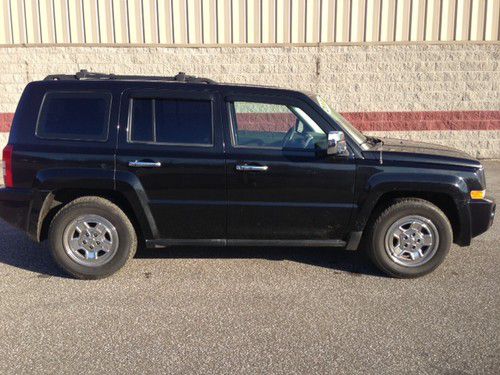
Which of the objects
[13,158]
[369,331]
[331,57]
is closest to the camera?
[369,331]

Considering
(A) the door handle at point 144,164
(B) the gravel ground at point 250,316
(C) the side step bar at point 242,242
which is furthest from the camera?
(C) the side step bar at point 242,242

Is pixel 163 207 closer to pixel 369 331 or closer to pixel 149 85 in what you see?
pixel 149 85

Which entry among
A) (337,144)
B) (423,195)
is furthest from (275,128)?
(423,195)

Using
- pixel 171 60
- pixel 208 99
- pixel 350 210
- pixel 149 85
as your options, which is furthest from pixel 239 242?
pixel 171 60

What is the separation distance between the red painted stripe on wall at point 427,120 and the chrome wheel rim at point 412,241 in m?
6.47

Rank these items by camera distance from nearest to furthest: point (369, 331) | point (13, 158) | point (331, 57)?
point (369, 331) < point (13, 158) < point (331, 57)

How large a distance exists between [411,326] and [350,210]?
1.21m

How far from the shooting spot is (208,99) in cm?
446

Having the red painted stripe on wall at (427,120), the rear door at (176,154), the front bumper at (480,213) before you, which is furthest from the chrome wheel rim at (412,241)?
the red painted stripe on wall at (427,120)

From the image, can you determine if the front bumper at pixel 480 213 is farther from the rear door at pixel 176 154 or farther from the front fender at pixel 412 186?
the rear door at pixel 176 154

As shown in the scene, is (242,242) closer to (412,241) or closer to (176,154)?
(176,154)

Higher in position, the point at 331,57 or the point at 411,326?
the point at 331,57

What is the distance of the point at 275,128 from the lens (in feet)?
15.0

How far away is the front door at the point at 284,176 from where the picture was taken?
14.3 ft
